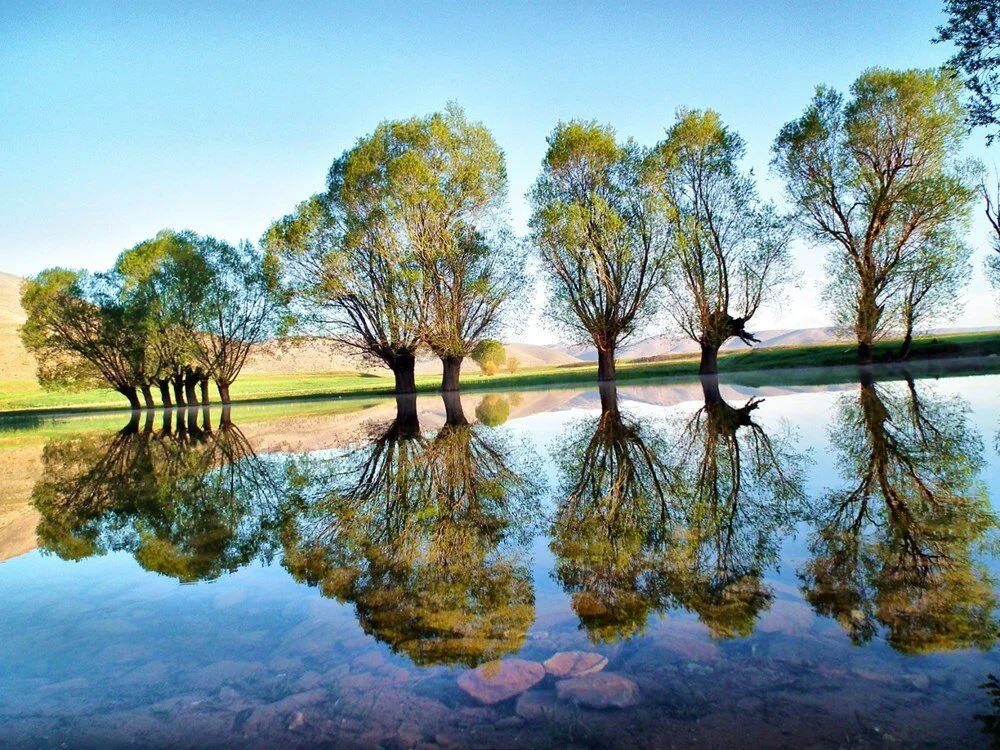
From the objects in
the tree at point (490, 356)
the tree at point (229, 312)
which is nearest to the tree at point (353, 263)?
the tree at point (229, 312)

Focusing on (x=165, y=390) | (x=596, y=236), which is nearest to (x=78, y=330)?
(x=165, y=390)

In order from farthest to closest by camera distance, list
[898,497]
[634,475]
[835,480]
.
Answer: [634,475], [835,480], [898,497]

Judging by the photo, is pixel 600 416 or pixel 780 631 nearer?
pixel 780 631

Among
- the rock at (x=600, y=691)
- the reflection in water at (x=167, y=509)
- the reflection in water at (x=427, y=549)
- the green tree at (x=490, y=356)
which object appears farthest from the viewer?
the green tree at (x=490, y=356)

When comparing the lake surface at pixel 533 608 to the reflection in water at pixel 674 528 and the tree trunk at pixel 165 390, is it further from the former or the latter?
the tree trunk at pixel 165 390

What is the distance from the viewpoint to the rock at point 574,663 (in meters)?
2.71

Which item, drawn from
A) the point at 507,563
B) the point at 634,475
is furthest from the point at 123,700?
the point at 634,475

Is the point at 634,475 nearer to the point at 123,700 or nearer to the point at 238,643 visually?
the point at 238,643

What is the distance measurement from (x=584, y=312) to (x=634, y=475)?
2932 cm

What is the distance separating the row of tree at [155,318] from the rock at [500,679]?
40210mm

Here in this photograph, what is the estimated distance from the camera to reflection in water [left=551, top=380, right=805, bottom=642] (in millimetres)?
3402

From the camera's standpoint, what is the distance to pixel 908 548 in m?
3.87

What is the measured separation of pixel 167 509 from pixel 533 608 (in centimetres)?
615

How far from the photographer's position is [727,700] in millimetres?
2359
